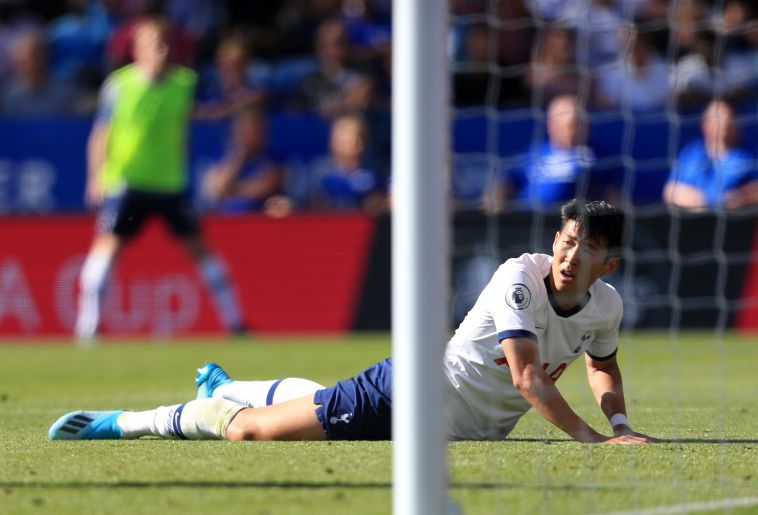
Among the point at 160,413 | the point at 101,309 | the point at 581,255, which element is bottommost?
the point at 101,309

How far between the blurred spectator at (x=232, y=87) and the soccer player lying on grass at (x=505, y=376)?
393 inches

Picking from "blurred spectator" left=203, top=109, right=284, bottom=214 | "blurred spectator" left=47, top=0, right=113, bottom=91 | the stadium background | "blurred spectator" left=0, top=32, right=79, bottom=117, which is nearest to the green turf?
the stadium background

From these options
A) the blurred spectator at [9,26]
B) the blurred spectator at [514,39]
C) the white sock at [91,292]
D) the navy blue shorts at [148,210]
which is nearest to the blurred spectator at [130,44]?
the blurred spectator at [9,26]

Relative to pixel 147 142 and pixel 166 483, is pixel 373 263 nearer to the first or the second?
pixel 147 142

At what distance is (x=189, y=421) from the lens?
5.84 m

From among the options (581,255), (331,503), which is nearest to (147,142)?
(581,255)

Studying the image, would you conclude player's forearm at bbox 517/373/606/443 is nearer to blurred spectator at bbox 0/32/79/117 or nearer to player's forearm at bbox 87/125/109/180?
player's forearm at bbox 87/125/109/180

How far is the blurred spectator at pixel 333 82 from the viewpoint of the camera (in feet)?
50.4

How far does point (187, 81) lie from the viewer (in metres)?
13.9

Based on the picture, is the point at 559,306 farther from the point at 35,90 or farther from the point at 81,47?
the point at 81,47

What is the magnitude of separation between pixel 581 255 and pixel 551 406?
60 cm

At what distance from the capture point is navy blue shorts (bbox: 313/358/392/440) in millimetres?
5621

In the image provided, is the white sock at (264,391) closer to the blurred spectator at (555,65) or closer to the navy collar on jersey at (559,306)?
the navy collar on jersey at (559,306)

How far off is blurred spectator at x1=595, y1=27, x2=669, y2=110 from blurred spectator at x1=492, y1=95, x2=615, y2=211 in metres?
0.53
